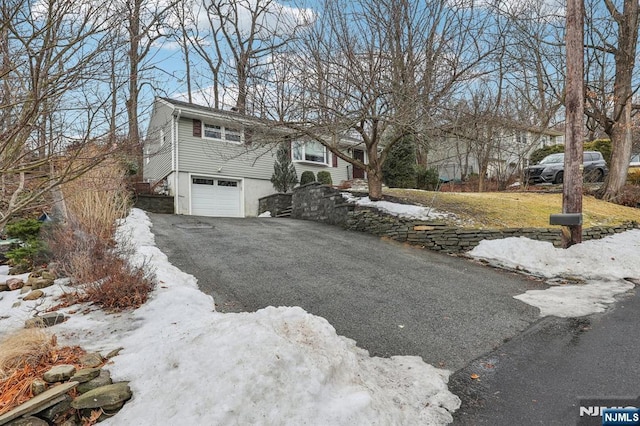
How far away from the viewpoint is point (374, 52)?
7980 mm

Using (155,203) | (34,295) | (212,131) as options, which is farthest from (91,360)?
(212,131)

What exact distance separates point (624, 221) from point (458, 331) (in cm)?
881

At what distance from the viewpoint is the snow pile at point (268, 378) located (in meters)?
2.23

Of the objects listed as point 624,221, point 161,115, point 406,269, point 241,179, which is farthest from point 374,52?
point 161,115

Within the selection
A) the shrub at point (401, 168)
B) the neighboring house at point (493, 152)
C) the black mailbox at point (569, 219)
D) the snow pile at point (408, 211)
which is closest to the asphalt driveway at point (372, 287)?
the snow pile at point (408, 211)

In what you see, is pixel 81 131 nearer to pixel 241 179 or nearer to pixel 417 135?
pixel 417 135

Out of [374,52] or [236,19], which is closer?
[374,52]

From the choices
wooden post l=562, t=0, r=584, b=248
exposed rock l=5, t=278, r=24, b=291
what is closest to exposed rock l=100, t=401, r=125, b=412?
exposed rock l=5, t=278, r=24, b=291

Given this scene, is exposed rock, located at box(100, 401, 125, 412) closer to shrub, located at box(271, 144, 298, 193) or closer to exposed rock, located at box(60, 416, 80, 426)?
exposed rock, located at box(60, 416, 80, 426)

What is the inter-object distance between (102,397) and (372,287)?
391cm

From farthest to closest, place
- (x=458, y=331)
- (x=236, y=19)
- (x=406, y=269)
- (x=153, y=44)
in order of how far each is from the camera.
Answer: (x=236, y=19) < (x=406, y=269) < (x=153, y=44) < (x=458, y=331)

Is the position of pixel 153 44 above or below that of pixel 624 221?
above

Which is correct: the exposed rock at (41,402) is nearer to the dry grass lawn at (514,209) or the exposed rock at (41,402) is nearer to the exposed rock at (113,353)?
the exposed rock at (113,353)

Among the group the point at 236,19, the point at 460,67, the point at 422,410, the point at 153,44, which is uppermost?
the point at 236,19
